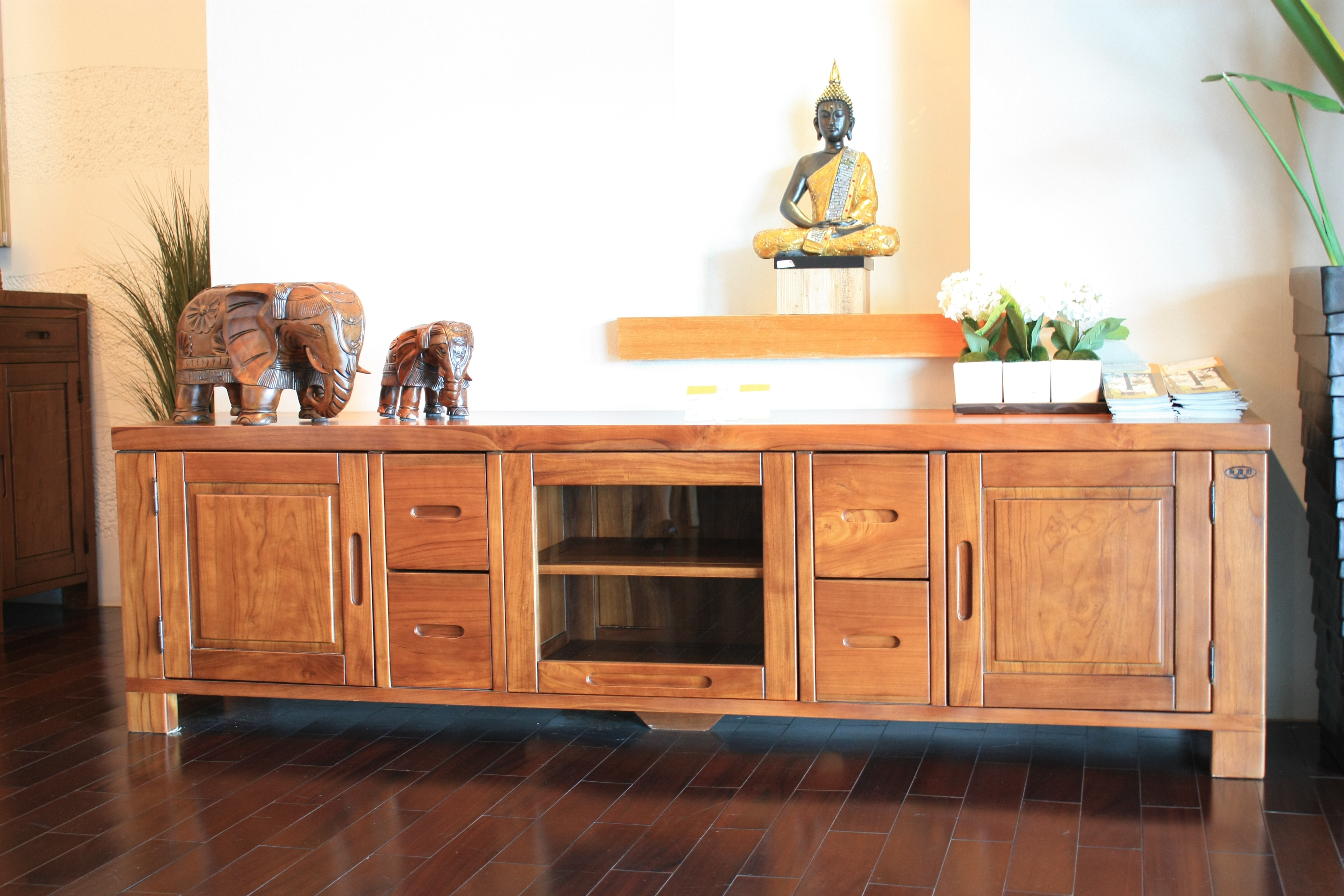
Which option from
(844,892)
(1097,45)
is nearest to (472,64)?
(1097,45)

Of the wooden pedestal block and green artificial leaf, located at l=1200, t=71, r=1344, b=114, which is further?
the wooden pedestal block

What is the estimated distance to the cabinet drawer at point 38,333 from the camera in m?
3.71

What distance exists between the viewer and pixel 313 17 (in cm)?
312

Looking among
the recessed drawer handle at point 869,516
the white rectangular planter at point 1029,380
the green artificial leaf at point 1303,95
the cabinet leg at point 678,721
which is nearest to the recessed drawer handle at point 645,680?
the cabinet leg at point 678,721

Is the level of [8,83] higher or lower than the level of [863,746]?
higher

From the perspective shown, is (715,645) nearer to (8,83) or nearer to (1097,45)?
(1097,45)

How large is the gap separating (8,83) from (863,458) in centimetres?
338

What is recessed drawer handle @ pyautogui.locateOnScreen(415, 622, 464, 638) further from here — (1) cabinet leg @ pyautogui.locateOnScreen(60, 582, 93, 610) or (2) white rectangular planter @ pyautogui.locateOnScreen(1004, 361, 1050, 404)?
(1) cabinet leg @ pyautogui.locateOnScreen(60, 582, 93, 610)

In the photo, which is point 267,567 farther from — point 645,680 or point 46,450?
point 46,450

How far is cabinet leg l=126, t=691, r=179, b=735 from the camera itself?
2.65m

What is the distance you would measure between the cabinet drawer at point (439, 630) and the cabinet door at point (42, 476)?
1.99 metres

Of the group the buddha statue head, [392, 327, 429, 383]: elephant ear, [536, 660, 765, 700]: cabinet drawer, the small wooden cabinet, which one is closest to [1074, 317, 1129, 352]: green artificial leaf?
A: the buddha statue head

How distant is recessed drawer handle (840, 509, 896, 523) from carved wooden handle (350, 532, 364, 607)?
107 centimetres

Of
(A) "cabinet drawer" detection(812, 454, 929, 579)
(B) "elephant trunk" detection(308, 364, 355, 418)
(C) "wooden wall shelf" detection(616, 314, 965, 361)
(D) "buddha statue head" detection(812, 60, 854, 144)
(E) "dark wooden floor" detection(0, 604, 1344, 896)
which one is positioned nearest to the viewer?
(E) "dark wooden floor" detection(0, 604, 1344, 896)
